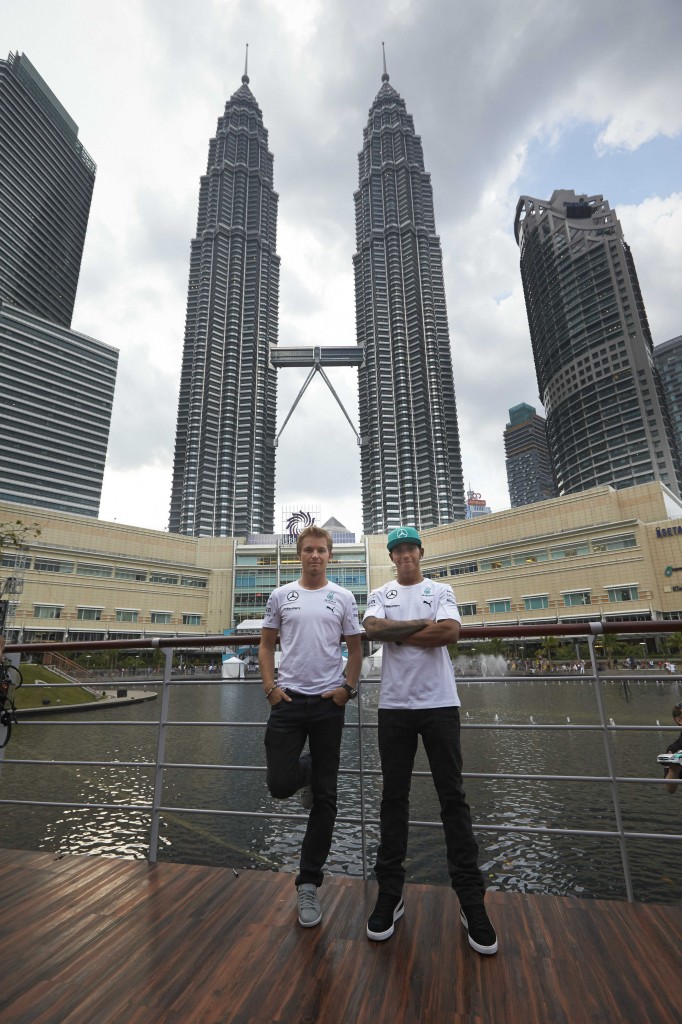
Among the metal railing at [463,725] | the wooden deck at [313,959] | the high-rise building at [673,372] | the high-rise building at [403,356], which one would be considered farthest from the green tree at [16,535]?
the high-rise building at [673,372]

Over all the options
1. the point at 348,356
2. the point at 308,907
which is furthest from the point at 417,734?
the point at 348,356

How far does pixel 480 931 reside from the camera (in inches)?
72.1

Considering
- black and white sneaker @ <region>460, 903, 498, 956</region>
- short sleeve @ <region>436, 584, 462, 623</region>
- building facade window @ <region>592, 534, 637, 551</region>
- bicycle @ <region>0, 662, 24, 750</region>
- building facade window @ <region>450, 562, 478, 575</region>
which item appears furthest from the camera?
building facade window @ <region>450, 562, 478, 575</region>

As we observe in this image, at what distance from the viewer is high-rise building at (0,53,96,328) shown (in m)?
106

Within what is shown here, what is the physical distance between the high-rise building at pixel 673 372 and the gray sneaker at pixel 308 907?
5743 inches

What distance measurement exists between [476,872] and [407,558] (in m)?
1.39

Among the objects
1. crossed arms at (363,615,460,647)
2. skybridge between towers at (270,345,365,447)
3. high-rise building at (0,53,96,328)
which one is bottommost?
crossed arms at (363,615,460,647)

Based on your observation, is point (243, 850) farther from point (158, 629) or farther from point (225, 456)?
point (225, 456)

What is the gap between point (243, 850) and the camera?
4.84 metres

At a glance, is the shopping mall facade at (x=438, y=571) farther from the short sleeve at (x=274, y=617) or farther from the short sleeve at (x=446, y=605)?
the short sleeve at (x=446, y=605)

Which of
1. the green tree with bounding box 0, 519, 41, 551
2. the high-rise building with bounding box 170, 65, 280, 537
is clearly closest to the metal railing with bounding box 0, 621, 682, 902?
the green tree with bounding box 0, 519, 41, 551

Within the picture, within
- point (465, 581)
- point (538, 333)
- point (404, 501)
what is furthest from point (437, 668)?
point (538, 333)

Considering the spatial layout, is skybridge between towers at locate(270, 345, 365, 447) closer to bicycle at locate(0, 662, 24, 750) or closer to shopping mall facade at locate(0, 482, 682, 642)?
shopping mall facade at locate(0, 482, 682, 642)

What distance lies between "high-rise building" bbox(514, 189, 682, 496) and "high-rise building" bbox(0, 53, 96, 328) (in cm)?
11817
